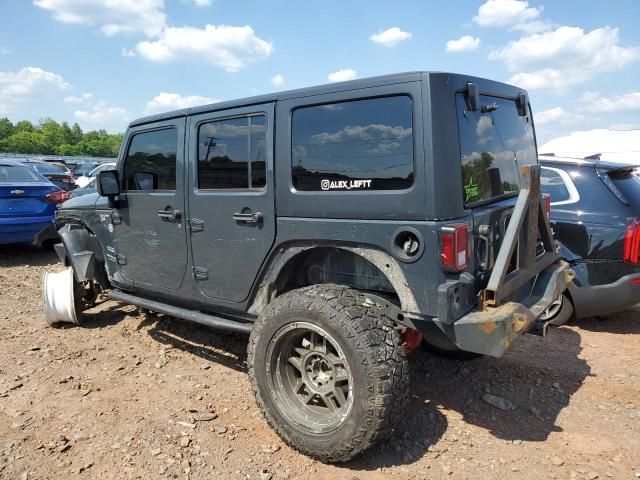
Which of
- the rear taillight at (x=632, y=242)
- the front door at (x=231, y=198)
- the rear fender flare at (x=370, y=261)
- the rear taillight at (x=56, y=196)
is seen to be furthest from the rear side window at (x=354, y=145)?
the rear taillight at (x=56, y=196)

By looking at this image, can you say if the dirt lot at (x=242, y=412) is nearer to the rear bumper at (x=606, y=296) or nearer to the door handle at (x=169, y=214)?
the rear bumper at (x=606, y=296)

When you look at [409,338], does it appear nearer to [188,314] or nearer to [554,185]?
[188,314]

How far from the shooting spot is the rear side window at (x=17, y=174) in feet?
26.6

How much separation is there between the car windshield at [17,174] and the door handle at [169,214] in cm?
581

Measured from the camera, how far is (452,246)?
2.39m

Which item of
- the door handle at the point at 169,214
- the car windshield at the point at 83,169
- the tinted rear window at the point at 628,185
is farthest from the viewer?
the car windshield at the point at 83,169

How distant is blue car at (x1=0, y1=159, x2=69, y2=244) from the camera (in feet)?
24.7

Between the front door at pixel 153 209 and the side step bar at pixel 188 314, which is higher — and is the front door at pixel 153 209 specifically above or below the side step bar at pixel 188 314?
above

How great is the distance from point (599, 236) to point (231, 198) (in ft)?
11.3

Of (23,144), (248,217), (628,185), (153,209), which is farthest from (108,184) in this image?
(23,144)

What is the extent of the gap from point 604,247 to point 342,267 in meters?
2.85

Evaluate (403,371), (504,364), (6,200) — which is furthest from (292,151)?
(6,200)

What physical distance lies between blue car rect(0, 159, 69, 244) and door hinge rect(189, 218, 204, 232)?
180 inches

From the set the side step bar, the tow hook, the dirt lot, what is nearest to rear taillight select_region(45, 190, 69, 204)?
the dirt lot
